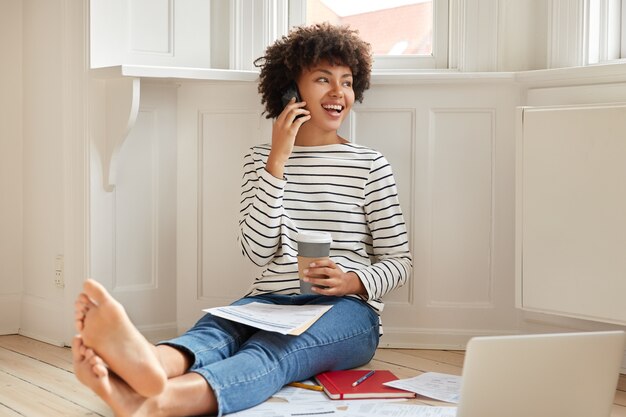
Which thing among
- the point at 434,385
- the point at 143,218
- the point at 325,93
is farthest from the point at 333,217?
the point at 143,218

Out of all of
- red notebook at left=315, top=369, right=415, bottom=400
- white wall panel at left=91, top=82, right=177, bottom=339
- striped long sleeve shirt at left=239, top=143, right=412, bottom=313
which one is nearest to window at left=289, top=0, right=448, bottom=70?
striped long sleeve shirt at left=239, top=143, right=412, bottom=313

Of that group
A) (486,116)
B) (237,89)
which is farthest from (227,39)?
(486,116)

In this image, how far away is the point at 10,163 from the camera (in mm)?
2867

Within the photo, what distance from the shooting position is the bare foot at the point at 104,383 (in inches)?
65.2

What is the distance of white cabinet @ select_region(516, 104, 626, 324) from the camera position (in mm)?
2211

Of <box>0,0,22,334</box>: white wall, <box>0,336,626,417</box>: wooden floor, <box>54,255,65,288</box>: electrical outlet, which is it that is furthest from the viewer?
Answer: <box>0,0,22,334</box>: white wall

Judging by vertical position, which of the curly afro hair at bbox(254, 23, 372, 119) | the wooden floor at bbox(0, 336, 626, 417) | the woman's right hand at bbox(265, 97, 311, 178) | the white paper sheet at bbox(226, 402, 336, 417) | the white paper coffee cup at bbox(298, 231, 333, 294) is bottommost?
the wooden floor at bbox(0, 336, 626, 417)

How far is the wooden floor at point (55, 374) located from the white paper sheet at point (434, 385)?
33 millimetres

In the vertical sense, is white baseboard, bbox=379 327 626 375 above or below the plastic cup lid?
below

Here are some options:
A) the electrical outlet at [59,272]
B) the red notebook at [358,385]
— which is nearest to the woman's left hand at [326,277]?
the red notebook at [358,385]

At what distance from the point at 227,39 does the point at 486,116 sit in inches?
33.4

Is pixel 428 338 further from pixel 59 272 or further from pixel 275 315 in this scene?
pixel 59 272

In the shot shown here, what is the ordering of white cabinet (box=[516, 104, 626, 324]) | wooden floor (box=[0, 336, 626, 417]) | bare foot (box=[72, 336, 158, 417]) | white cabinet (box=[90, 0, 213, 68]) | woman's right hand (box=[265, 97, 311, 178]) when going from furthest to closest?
1. white cabinet (box=[90, 0, 213, 68])
2. woman's right hand (box=[265, 97, 311, 178])
3. white cabinet (box=[516, 104, 626, 324])
4. wooden floor (box=[0, 336, 626, 417])
5. bare foot (box=[72, 336, 158, 417])

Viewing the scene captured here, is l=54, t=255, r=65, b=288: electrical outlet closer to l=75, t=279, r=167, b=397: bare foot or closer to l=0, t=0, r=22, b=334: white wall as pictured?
l=0, t=0, r=22, b=334: white wall
